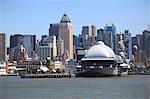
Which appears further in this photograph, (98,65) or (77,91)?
(98,65)

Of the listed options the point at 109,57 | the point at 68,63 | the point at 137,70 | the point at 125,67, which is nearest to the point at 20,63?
the point at 68,63

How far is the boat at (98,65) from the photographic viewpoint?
5442 centimetres

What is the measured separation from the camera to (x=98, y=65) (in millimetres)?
55000

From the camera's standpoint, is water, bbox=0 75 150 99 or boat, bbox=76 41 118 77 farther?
boat, bbox=76 41 118 77

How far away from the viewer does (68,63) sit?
330 feet

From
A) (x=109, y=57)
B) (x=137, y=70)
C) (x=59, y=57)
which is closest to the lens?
(x=109, y=57)

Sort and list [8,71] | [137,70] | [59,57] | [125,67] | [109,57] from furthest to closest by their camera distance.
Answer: [59,57]
[137,70]
[8,71]
[125,67]
[109,57]

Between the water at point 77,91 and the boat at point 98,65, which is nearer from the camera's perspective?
the water at point 77,91

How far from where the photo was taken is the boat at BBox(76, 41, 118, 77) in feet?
179

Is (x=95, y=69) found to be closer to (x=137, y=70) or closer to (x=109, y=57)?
(x=109, y=57)

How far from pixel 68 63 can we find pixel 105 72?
4601cm

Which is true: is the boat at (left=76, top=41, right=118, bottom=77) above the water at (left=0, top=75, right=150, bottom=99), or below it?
above

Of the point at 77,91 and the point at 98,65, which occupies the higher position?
the point at 98,65

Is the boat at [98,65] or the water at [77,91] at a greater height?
the boat at [98,65]
